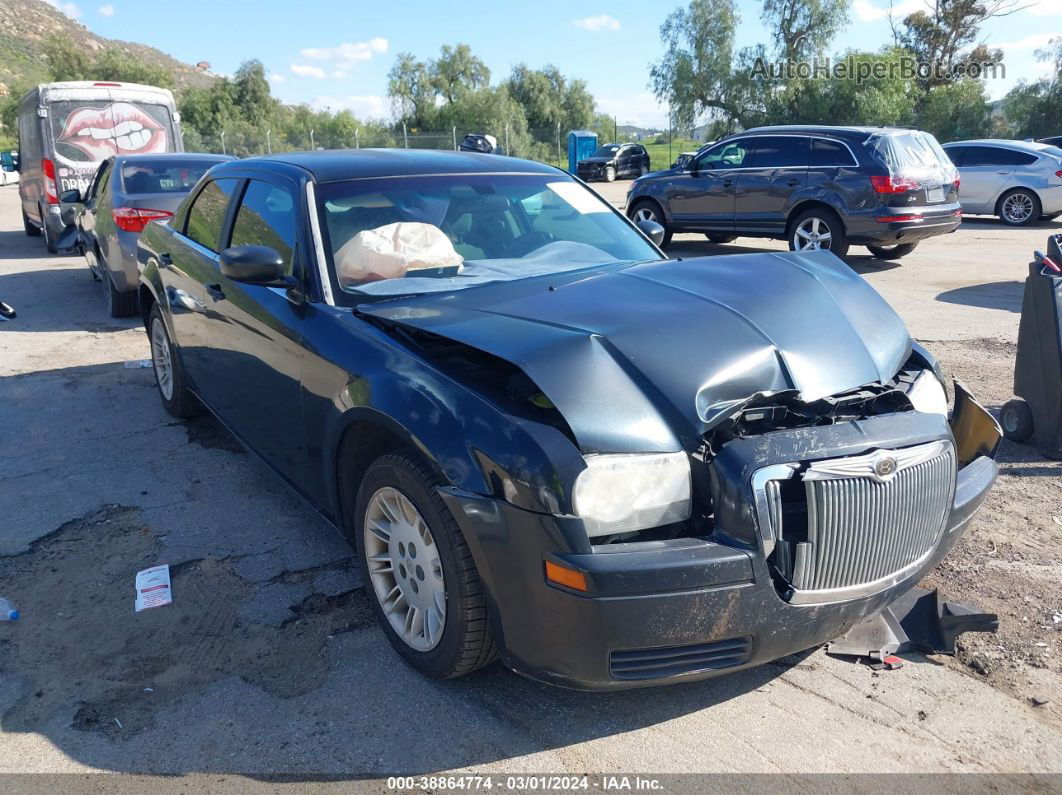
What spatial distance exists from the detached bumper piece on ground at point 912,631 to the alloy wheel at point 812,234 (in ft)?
29.6

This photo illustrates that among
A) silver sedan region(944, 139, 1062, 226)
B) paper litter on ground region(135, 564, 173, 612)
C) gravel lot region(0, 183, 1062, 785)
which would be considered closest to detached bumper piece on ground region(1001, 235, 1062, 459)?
gravel lot region(0, 183, 1062, 785)

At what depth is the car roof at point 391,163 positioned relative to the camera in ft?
13.0

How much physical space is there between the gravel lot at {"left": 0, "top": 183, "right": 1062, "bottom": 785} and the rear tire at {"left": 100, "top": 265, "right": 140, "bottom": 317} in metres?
4.45

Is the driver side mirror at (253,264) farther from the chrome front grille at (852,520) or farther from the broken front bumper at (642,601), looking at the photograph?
the chrome front grille at (852,520)

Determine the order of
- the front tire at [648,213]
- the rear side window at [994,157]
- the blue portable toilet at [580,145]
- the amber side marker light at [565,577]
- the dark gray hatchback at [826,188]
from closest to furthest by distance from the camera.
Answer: the amber side marker light at [565,577]
the dark gray hatchback at [826,188]
the front tire at [648,213]
the rear side window at [994,157]
the blue portable toilet at [580,145]

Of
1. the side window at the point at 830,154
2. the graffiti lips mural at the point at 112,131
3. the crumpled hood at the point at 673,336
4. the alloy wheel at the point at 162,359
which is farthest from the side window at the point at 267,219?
the graffiti lips mural at the point at 112,131

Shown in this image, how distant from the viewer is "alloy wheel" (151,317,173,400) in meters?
5.68

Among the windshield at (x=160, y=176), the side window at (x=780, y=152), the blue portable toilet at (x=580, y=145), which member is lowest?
the windshield at (x=160, y=176)

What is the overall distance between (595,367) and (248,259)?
166cm

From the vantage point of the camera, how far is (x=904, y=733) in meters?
2.62

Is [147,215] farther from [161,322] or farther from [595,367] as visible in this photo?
[595,367]

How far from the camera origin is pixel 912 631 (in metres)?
3.14

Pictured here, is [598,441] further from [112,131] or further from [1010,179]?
[1010,179]

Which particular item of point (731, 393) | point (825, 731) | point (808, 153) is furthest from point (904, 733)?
point (808, 153)
